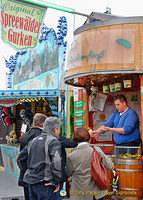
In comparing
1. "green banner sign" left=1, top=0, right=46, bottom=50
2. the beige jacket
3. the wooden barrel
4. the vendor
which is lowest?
the wooden barrel

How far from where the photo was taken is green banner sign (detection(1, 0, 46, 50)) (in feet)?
25.4

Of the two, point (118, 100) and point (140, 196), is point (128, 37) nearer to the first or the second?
point (118, 100)

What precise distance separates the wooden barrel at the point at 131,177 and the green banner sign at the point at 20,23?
4598 mm

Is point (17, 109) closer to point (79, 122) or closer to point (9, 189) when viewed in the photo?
point (9, 189)

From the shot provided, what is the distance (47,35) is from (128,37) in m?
6.13

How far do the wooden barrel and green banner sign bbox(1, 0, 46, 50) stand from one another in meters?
4.60

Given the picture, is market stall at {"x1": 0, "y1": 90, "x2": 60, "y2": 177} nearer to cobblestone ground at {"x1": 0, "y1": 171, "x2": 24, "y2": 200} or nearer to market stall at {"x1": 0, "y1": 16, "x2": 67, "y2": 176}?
market stall at {"x1": 0, "y1": 16, "x2": 67, "y2": 176}

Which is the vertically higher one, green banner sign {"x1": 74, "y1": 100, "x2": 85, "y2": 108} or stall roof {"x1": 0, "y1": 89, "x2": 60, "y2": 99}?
stall roof {"x1": 0, "y1": 89, "x2": 60, "y2": 99}

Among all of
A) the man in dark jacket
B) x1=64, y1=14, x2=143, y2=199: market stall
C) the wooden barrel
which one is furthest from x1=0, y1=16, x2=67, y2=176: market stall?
the man in dark jacket

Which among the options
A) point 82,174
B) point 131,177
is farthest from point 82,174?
point 131,177

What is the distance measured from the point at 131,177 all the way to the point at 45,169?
2261mm

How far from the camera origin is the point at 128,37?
5.82 meters

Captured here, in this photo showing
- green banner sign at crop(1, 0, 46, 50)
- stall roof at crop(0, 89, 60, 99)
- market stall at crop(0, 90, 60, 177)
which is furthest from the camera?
market stall at crop(0, 90, 60, 177)

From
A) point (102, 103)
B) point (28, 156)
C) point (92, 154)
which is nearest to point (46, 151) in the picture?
point (28, 156)
